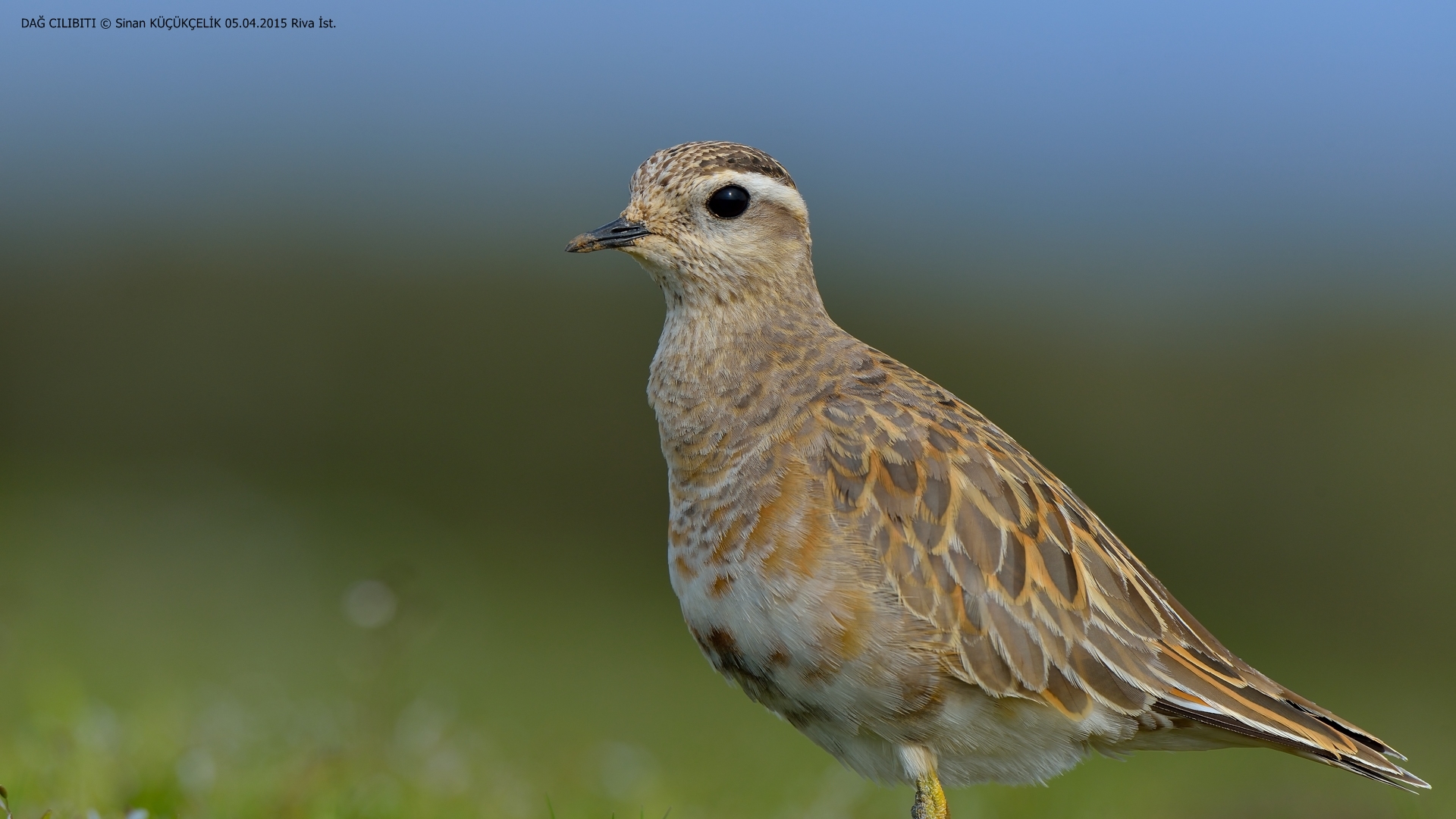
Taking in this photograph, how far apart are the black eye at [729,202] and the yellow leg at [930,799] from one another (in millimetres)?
2653

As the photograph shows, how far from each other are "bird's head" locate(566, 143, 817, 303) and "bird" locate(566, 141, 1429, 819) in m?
0.27

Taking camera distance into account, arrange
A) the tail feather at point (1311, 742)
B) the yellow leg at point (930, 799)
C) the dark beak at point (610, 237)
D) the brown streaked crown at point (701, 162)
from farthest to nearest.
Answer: the brown streaked crown at point (701, 162) < the dark beak at point (610, 237) < the yellow leg at point (930, 799) < the tail feather at point (1311, 742)

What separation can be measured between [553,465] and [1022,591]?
1213 centimetres

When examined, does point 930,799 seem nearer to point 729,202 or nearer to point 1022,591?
point 1022,591

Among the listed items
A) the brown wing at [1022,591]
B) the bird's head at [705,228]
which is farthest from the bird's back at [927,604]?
the bird's head at [705,228]

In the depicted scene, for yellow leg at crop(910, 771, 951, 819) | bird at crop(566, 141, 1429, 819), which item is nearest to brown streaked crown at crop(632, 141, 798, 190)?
bird at crop(566, 141, 1429, 819)

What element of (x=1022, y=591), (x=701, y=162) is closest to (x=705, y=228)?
(x=701, y=162)

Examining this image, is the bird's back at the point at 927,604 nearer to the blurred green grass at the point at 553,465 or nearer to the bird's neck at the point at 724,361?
the bird's neck at the point at 724,361

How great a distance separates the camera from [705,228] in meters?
6.04

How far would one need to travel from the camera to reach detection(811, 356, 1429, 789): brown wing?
16.7 ft

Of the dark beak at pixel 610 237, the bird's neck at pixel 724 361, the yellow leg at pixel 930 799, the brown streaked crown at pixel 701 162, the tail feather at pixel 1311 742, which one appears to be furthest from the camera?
the brown streaked crown at pixel 701 162

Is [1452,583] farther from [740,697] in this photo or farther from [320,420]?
[320,420]

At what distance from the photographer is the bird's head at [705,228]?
5.99 m

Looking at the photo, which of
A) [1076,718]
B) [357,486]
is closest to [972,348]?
[357,486]
